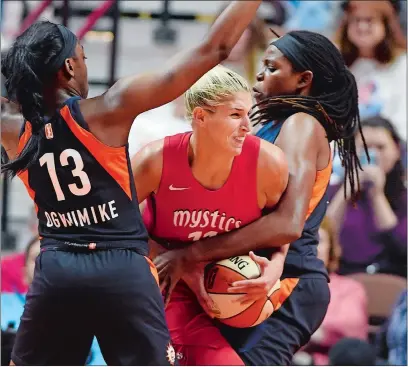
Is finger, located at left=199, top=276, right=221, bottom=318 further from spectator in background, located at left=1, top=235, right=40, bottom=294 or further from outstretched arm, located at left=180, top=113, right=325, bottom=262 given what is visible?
spectator in background, located at left=1, top=235, right=40, bottom=294

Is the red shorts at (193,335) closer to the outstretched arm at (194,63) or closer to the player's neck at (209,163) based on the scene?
the player's neck at (209,163)

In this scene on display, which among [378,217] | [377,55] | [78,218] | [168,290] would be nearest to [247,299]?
[168,290]

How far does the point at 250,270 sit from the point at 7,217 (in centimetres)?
247

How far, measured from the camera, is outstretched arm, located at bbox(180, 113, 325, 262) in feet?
9.15

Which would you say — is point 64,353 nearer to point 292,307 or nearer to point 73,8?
point 292,307

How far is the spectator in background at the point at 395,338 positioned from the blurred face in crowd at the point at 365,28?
4.43ft

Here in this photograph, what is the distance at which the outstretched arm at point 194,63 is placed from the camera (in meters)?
2.45

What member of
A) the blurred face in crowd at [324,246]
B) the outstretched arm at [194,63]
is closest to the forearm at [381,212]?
the blurred face in crowd at [324,246]

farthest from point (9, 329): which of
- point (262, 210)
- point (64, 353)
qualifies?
point (262, 210)

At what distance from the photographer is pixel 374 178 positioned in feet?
16.2

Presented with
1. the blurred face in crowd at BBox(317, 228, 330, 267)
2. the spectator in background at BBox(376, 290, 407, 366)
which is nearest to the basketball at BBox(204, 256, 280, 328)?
the blurred face in crowd at BBox(317, 228, 330, 267)

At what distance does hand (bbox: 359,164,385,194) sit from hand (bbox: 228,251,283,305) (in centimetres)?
221

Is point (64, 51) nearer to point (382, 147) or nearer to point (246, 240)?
point (246, 240)

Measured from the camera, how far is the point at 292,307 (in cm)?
299
